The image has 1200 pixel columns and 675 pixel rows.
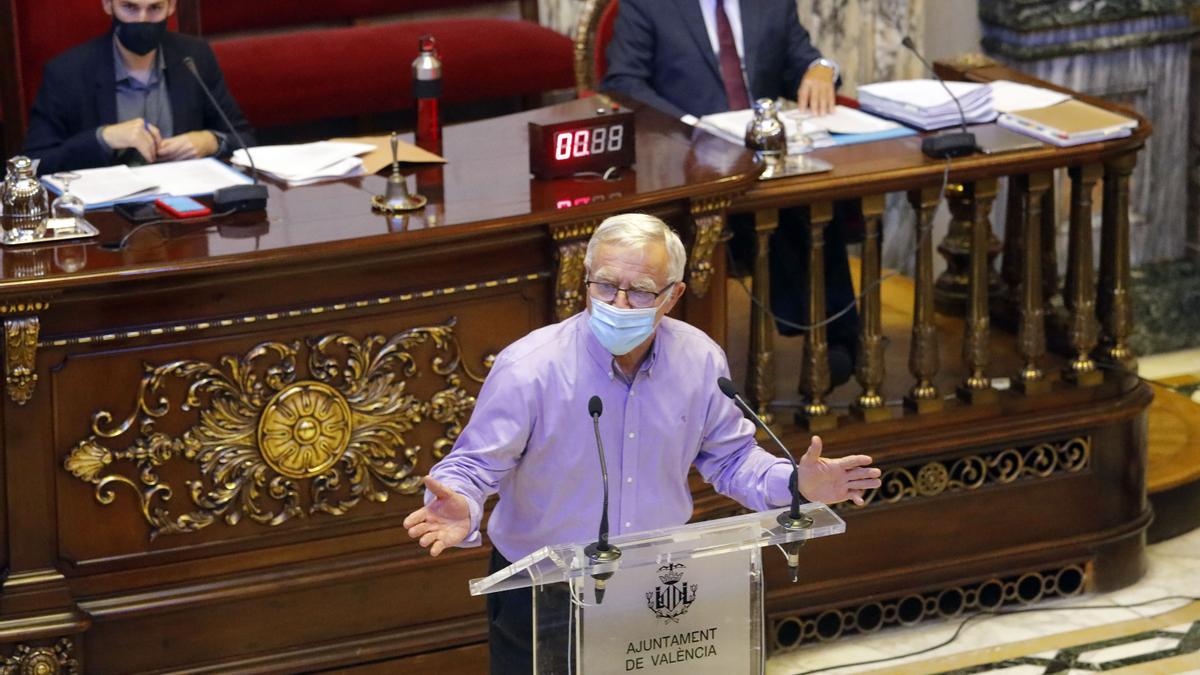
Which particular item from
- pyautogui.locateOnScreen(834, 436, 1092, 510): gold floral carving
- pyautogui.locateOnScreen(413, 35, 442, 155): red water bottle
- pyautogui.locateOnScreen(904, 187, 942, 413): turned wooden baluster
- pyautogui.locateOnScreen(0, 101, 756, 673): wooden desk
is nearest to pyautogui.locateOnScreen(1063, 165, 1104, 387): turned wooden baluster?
pyautogui.locateOnScreen(834, 436, 1092, 510): gold floral carving

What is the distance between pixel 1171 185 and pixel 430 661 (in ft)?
10.8

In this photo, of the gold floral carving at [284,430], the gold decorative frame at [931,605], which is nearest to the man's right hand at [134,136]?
the gold floral carving at [284,430]

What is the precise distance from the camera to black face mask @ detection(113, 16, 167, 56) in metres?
4.34

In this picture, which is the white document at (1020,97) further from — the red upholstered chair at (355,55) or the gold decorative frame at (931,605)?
the red upholstered chair at (355,55)

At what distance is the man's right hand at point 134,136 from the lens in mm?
4219

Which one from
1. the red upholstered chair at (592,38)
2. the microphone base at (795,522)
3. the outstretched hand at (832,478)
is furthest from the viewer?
the red upholstered chair at (592,38)

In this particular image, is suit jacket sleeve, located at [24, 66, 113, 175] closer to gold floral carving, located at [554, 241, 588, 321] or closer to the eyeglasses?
gold floral carving, located at [554, 241, 588, 321]

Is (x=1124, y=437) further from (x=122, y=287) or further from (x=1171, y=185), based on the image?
(x=122, y=287)

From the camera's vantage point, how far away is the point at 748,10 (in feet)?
16.2

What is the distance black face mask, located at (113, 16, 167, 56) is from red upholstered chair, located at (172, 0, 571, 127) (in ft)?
3.43

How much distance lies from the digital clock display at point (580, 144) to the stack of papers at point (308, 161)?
1.40 feet

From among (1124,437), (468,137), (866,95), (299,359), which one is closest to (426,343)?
(299,359)

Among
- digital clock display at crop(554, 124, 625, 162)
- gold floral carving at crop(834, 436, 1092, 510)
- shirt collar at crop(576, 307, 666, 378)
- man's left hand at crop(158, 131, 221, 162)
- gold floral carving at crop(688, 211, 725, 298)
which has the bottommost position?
gold floral carving at crop(834, 436, 1092, 510)

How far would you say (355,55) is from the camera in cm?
559
